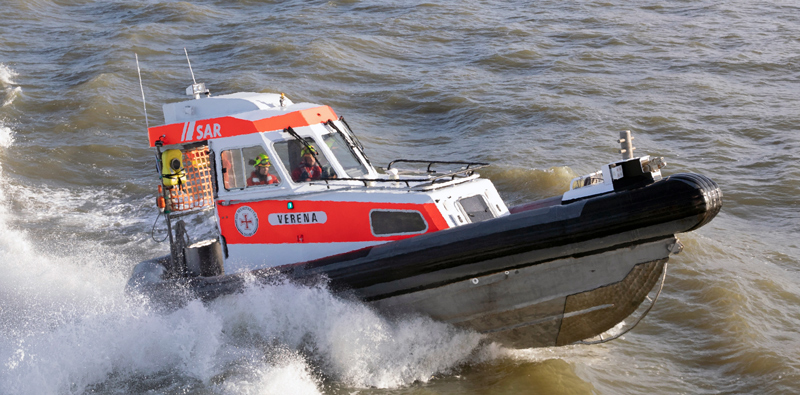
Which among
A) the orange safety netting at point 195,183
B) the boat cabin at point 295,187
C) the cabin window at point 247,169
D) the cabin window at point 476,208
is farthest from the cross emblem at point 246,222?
the cabin window at point 476,208

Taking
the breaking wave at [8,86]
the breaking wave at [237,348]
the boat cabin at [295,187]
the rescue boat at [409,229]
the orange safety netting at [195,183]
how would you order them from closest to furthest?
the rescue boat at [409,229]
the breaking wave at [237,348]
the boat cabin at [295,187]
the orange safety netting at [195,183]
the breaking wave at [8,86]

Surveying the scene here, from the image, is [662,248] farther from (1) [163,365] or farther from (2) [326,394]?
(1) [163,365]

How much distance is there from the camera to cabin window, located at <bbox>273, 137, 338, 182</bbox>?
648cm

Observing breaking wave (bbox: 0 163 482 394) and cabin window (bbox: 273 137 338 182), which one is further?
cabin window (bbox: 273 137 338 182)

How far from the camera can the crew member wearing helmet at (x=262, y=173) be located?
21.4ft

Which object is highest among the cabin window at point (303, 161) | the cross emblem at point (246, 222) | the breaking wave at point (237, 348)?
the cabin window at point (303, 161)

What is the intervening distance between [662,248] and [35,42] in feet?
67.3

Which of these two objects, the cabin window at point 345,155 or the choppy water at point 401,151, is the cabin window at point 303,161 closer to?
the cabin window at point 345,155

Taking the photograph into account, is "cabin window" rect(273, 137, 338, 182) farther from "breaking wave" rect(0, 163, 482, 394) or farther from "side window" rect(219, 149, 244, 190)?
"breaking wave" rect(0, 163, 482, 394)

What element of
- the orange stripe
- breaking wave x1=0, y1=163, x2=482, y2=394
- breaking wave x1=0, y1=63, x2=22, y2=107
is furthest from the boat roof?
breaking wave x1=0, y1=63, x2=22, y2=107

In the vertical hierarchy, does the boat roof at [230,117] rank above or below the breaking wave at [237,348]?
above

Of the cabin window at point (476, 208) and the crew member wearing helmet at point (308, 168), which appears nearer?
the cabin window at point (476, 208)

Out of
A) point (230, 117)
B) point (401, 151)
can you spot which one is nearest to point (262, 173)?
point (230, 117)

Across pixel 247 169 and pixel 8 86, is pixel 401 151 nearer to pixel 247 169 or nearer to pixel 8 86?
pixel 247 169
